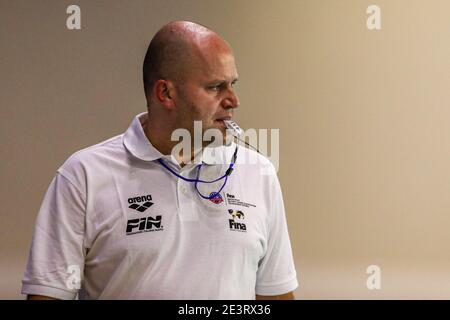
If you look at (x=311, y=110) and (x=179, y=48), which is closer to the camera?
(x=179, y=48)

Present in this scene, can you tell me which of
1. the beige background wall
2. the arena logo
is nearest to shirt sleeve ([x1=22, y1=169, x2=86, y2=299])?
the arena logo

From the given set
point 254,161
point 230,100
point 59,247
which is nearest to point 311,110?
point 254,161

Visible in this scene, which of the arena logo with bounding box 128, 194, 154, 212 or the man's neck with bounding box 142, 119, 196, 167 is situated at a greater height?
the man's neck with bounding box 142, 119, 196, 167

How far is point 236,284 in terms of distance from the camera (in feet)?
5.36

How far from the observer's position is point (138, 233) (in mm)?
1587

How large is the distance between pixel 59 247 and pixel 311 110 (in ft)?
5.74

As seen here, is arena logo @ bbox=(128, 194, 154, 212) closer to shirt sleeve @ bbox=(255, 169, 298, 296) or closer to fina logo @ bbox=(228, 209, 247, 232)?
fina logo @ bbox=(228, 209, 247, 232)

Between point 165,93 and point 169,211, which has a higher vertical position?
point 165,93

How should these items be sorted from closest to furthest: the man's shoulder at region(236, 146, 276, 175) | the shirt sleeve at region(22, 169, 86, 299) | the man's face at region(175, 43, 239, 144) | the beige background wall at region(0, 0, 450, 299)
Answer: the shirt sleeve at region(22, 169, 86, 299) → the man's face at region(175, 43, 239, 144) → the man's shoulder at region(236, 146, 276, 175) → the beige background wall at region(0, 0, 450, 299)

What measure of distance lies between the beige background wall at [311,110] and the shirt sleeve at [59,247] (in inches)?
56.8

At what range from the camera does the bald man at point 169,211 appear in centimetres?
158

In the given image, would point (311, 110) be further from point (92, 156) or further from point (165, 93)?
point (92, 156)

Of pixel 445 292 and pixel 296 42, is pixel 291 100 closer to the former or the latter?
pixel 296 42

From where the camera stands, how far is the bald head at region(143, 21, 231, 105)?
5.57 feet
